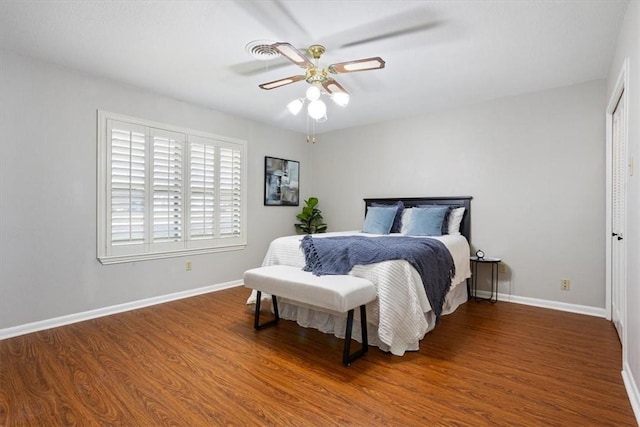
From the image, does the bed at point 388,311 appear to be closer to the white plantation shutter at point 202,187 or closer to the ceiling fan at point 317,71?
the ceiling fan at point 317,71

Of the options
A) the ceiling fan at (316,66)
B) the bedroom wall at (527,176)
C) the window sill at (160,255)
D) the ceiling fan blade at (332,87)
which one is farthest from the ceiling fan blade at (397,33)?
the window sill at (160,255)

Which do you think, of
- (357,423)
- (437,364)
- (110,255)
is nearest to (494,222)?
(437,364)

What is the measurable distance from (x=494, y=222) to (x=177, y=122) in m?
4.07

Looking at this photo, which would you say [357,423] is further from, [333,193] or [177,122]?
[333,193]

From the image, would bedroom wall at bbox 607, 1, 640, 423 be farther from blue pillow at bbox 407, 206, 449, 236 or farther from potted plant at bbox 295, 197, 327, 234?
potted plant at bbox 295, 197, 327, 234

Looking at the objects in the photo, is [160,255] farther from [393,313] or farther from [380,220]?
[393,313]

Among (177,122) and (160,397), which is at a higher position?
(177,122)

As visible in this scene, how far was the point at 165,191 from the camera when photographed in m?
3.95

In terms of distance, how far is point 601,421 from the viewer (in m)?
1.70

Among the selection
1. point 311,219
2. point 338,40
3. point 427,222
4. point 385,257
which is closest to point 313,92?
point 338,40

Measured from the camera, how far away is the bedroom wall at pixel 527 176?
3.50m

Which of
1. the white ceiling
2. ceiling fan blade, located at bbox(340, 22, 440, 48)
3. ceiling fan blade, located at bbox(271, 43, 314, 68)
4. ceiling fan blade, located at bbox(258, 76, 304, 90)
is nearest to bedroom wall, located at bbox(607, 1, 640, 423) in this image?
the white ceiling

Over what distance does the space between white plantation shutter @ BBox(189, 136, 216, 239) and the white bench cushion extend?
1.72 metres

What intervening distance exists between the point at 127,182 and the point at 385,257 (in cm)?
286
